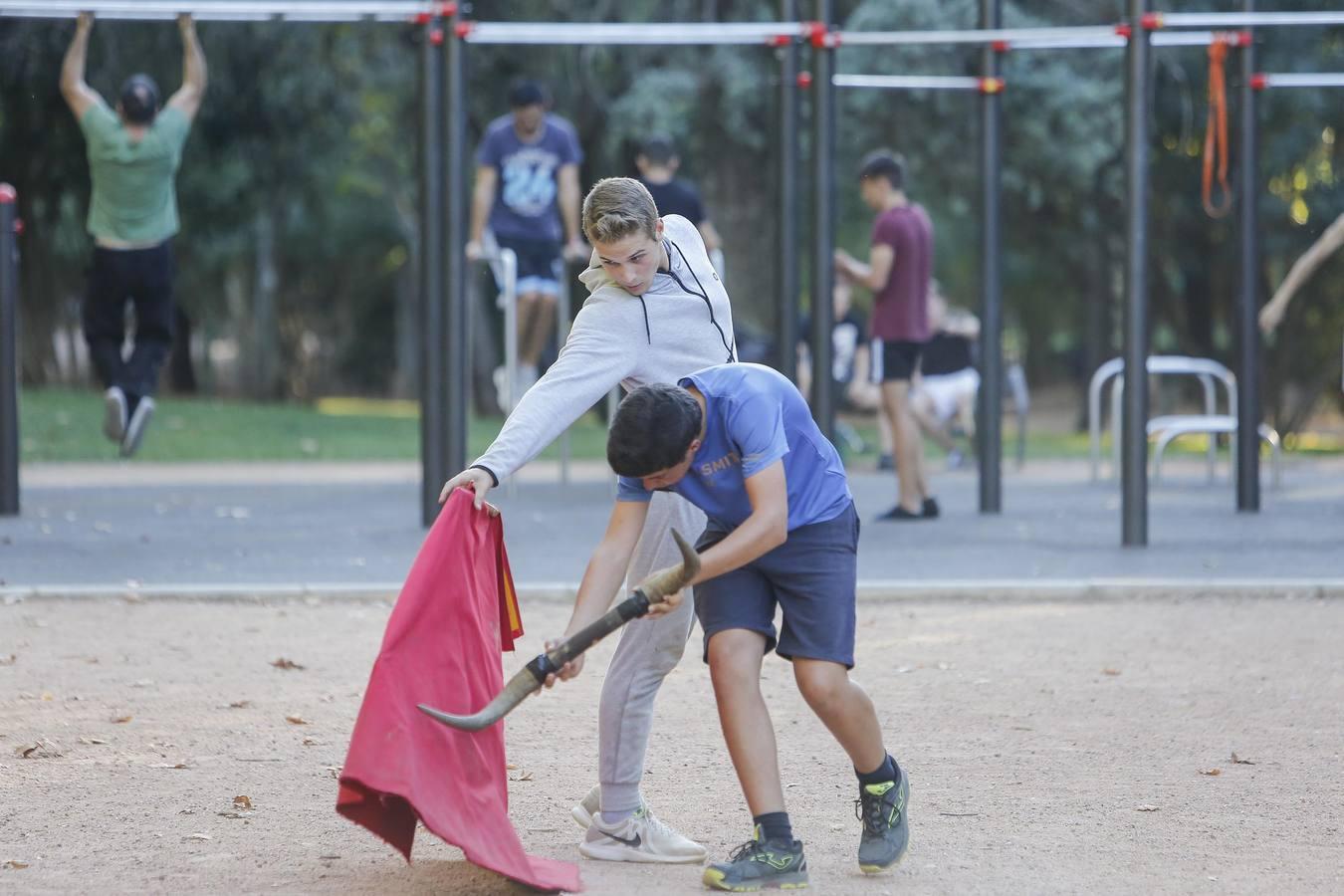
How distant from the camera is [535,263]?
12.4 metres

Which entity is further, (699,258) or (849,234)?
(849,234)

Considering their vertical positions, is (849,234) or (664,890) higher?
(849,234)

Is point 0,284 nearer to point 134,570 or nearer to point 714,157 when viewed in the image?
point 134,570

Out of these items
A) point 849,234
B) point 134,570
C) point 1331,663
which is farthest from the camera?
point 849,234

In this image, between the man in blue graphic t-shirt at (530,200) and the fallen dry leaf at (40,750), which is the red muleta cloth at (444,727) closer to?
the fallen dry leaf at (40,750)

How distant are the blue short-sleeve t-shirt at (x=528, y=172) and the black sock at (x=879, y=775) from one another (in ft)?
26.9

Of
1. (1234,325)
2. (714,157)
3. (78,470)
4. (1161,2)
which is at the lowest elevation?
(78,470)

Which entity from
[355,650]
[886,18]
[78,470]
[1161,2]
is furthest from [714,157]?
[355,650]

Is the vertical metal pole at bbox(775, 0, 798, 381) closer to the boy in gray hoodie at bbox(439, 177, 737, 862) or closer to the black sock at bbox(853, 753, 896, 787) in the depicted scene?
the boy in gray hoodie at bbox(439, 177, 737, 862)

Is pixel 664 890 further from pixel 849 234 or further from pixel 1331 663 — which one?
pixel 849 234

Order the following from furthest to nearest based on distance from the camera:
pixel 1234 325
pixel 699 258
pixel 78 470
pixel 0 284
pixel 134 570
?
pixel 78 470, pixel 1234 325, pixel 0 284, pixel 134 570, pixel 699 258

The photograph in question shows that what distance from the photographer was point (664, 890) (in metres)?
4.24

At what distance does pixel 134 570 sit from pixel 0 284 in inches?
113

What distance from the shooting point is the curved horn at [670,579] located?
13.0 feet
